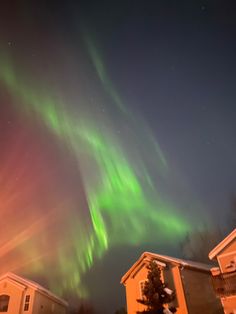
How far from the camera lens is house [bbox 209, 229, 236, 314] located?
23562mm

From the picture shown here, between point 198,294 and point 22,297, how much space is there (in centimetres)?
2554

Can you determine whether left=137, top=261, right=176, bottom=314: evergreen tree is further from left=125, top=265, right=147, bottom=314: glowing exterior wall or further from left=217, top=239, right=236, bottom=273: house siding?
left=125, top=265, right=147, bottom=314: glowing exterior wall

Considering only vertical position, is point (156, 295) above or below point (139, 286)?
below

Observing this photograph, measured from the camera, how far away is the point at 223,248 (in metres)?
25.5

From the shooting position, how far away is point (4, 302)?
40.4 m

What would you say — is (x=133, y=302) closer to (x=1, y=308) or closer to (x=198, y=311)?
(x=198, y=311)

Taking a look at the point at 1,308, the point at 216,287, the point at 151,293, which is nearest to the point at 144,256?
the point at 151,293

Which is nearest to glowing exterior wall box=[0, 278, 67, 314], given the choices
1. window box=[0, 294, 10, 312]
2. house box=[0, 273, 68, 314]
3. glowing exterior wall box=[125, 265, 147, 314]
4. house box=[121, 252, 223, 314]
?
house box=[0, 273, 68, 314]

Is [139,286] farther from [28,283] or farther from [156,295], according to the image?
[28,283]

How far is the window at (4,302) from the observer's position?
131ft

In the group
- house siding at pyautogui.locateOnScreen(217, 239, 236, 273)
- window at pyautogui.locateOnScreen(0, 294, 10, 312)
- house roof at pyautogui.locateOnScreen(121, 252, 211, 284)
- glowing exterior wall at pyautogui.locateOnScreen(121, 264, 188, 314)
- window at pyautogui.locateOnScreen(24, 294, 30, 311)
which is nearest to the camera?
house siding at pyautogui.locateOnScreen(217, 239, 236, 273)

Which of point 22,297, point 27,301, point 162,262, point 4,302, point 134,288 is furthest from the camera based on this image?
point 4,302

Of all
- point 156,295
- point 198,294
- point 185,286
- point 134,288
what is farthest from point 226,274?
point 134,288

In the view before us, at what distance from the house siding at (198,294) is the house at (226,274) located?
13.7ft
